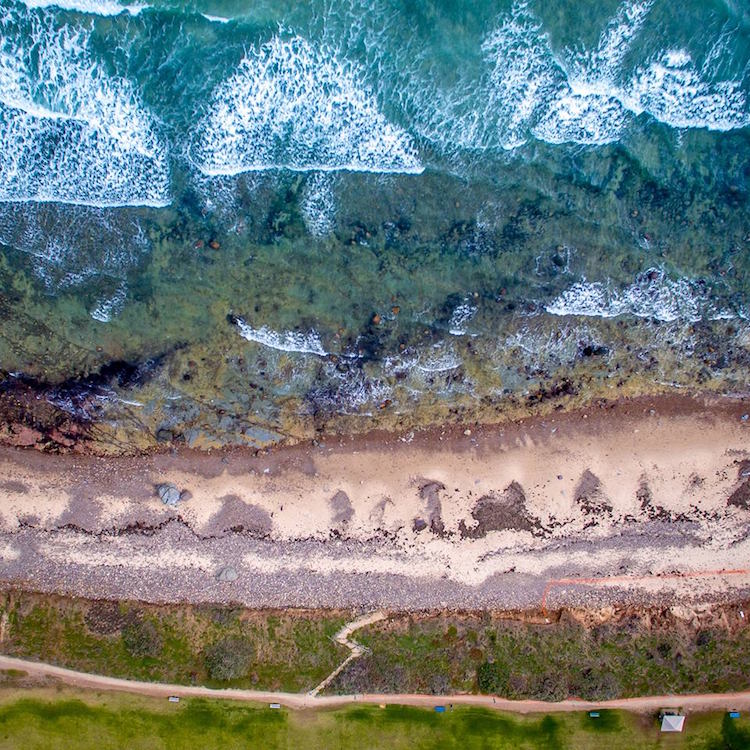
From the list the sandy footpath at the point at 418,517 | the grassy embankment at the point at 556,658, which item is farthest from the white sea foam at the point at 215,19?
the grassy embankment at the point at 556,658

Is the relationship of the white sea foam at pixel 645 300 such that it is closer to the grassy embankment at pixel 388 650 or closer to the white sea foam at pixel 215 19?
the grassy embankment at pixel 388 650

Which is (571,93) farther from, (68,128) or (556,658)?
(556,658)

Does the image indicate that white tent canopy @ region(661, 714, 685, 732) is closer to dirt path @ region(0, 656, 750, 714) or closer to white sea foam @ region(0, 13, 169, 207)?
dirt path @ region(0, 656, 750, 714)

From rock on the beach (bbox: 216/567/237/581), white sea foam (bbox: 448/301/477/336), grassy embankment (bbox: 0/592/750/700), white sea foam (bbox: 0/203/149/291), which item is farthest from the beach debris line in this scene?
white sea foam (bbox: 448/301/477/336)

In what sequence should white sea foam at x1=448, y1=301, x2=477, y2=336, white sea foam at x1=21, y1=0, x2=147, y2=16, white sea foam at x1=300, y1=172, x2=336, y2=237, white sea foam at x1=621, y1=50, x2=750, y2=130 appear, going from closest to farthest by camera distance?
white sea foam at x1=21, y1=0, x2=147, y2=16 → white sea foam at x1=621, y1=50, x2=750, y2=130 → white sea foam at x1=300, y1=172, x2=336, y2=237 → white sea foam at x1=448, y1=301, x2=477, y2=336

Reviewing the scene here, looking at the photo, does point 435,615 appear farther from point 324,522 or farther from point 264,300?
point 264,300
